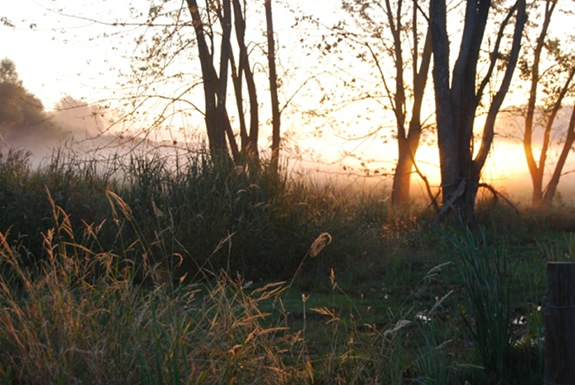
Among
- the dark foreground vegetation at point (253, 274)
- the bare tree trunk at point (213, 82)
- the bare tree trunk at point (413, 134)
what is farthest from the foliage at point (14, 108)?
the dark foreground vegetation at point (253, 274)

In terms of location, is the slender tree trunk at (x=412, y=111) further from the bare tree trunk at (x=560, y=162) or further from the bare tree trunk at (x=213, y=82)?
the bare tree trunk at (x=213, y=82)

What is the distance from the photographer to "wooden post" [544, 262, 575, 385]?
11.0 feet

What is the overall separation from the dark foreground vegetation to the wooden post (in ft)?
1.94

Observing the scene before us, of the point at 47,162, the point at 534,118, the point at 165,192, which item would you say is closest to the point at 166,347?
the point at 165,192

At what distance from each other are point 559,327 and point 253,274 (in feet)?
17.0

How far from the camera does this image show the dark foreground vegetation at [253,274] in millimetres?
3592

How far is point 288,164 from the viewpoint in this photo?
380 inches

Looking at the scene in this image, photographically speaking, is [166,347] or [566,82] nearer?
[166,347]

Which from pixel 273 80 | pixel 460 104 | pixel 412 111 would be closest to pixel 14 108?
pixel 273 80

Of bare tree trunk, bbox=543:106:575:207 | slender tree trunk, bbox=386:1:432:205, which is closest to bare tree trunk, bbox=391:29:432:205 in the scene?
slender tree trunk, bbox=386:1:432:205

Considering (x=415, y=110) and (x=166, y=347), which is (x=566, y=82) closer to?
(x=415, y=110)

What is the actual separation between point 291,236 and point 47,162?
13.1ft

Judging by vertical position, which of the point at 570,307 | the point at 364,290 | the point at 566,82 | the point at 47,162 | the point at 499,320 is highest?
the point at 566,82

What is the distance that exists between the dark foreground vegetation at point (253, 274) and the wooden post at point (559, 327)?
0.59 m
